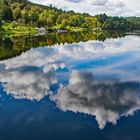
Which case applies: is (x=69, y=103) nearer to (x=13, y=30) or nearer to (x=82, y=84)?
(x=82, y=84)

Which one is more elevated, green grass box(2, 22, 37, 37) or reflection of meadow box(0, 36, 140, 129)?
reflection of meadow box(0, 36, 140, 129)

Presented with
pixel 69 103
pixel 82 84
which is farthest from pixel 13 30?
pixel 69 103

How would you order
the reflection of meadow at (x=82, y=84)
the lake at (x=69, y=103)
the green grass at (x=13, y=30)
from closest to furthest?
the lake at (x=69, y=103)
the reflection of meadow at (x=82, y=84)
the green grass at (x=13, y=30)

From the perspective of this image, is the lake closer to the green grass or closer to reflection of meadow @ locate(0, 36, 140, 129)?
reflection of meadow @ locate(0, 36, 140, 129)

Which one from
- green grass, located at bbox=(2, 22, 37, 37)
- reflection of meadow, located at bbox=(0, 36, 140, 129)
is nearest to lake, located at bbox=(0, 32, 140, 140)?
reflection of meadow, located at bbox=(0, 36, 140, 129)

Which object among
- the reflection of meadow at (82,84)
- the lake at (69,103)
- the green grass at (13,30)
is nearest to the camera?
the lake at (69,103)

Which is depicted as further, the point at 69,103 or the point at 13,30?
the point at 13,30

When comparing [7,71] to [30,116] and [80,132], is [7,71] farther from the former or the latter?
[80,132]

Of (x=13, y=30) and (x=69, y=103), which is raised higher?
(x=69, y=103)

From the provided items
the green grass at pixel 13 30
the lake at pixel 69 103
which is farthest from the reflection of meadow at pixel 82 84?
the green grass at pixel 13 30

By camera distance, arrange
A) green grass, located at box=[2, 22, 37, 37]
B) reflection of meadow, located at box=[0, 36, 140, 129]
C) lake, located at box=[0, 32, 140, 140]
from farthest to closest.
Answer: green grass, located at box=[2, 22, 37, 37] → reflection of meadow, located at box=[0, 36, 140, 129] → lake, located at box=[0, 32, 140, 140]

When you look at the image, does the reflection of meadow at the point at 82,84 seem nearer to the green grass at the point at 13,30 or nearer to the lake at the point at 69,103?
the lake at the point at 69,103

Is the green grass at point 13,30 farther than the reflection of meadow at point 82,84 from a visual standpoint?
Yes

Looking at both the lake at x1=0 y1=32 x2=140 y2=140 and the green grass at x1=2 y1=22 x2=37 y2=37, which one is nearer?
the lake at x1=0 y1=32 x2=140 y2=140
